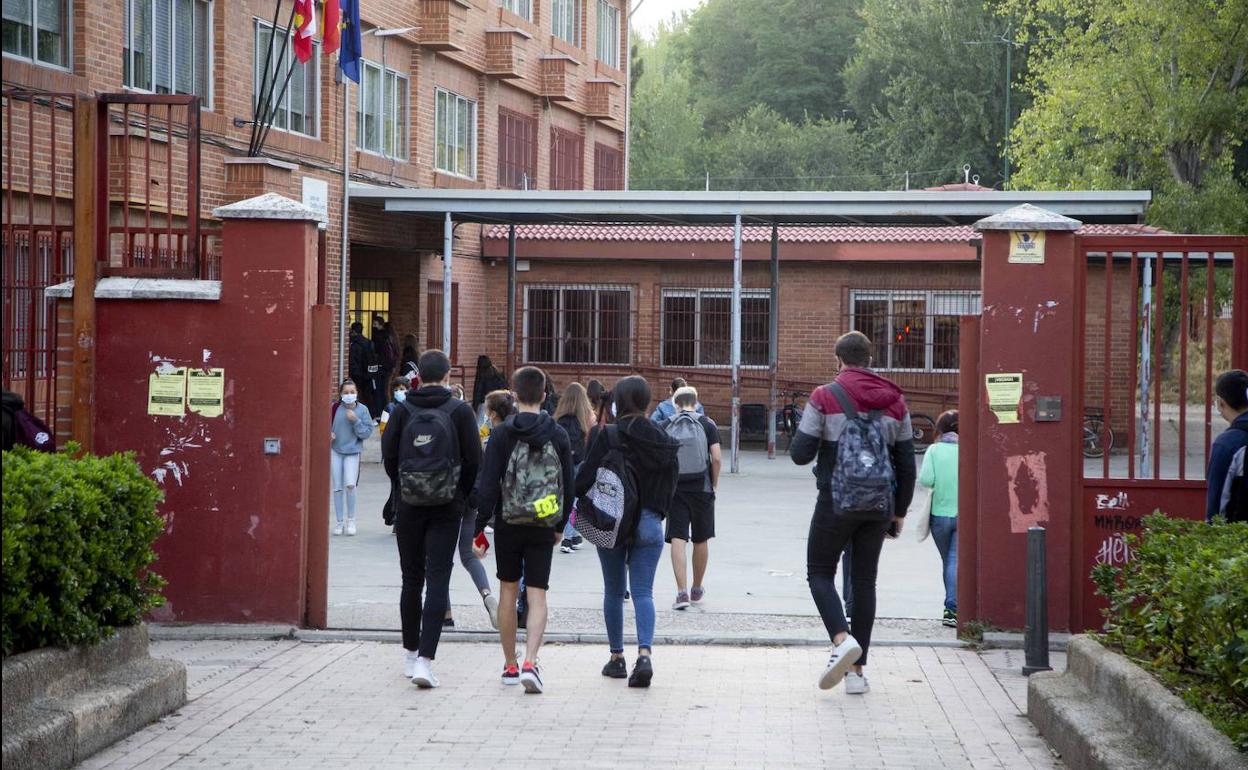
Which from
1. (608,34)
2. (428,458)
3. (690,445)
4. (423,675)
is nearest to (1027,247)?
(690,445)

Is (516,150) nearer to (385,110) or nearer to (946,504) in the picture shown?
(385,110)

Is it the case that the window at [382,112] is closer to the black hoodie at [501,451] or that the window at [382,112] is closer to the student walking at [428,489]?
the student walking at [428,489]

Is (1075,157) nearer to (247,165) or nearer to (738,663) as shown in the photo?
(247,165)

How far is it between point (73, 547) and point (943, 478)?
6184 millimetres

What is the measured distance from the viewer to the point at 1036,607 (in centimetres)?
849

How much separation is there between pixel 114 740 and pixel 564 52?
92.8 ft

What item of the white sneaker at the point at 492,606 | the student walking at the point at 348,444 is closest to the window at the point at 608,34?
the student walking at the point at 348,444

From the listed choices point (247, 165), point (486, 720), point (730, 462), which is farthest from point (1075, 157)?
point (486, 720)

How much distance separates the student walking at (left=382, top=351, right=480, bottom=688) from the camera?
8195mm

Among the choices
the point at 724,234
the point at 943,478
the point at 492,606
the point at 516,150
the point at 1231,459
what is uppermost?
the point at 516,150

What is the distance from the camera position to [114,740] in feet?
22.6

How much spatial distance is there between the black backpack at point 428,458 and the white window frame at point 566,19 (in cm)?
2592

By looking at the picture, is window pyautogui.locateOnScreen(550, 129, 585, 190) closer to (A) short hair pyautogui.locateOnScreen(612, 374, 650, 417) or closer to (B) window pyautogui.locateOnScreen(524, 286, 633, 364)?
(B) window pyautogui.locateOnScreen(524, 286, 633, 364)

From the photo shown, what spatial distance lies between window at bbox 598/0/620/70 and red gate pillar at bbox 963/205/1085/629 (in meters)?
28.0
